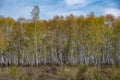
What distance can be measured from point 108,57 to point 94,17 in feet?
25.7

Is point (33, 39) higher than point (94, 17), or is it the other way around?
point (94, 17)

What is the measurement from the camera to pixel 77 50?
52.5 metres

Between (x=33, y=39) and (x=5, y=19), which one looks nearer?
(x=33, y=39)

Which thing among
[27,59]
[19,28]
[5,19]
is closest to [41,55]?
[27,59]

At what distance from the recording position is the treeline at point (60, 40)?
49469 mm

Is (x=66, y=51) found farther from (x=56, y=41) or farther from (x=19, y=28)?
(x=19, y=28)

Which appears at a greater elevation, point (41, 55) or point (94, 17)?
point (94, 17)

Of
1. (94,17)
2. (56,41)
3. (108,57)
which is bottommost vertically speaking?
(108,57)

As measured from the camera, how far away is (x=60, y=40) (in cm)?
5128

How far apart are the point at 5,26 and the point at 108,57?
1973cm

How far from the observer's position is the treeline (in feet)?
162

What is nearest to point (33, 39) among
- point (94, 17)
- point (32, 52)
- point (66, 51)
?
point (32, 52)

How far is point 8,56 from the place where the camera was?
2147 inches

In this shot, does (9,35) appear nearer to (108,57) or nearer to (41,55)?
(41,55)
